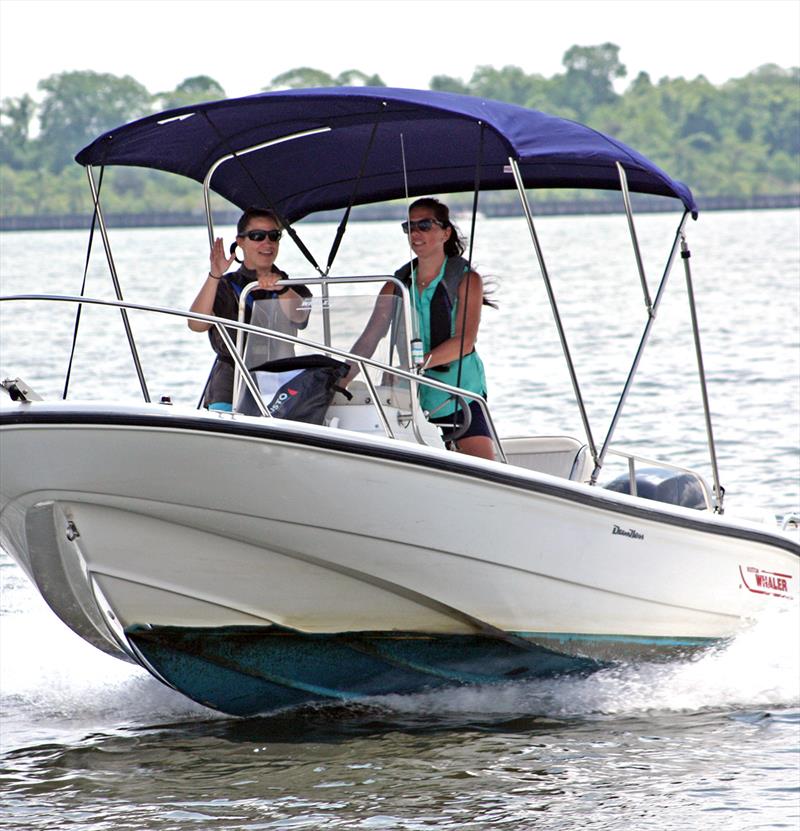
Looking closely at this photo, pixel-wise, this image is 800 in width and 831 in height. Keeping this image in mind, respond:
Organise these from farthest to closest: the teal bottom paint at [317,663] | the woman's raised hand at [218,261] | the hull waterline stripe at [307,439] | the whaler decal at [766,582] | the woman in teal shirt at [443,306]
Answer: the whaler decal at [766,582] < the woman in teal shirt at [443,306] < the woman's raised hand at [218,261] < the teal bottom paint at [317,663] < the hull waterline stripe at [307,439]

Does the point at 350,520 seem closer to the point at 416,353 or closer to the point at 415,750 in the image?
the point at 416,353

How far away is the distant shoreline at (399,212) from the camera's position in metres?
115

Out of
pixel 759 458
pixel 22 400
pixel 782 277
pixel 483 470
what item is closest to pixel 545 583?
pixel 483 470

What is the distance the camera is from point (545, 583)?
6391mm

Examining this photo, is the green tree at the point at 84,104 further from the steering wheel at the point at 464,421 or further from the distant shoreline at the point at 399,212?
the steering wheel at the point at 464,421

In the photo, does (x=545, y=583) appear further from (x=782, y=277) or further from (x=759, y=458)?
(x=782, y=277)

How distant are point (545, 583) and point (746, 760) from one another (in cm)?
118

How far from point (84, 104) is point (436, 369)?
144 metres

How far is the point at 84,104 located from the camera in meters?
144

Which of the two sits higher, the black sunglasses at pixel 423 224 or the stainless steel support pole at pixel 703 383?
the black sunglasses at pixel 423 224

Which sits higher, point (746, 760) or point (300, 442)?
point (300, 442)

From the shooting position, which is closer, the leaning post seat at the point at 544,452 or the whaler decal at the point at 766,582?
the whaler decal at the point at 766,582

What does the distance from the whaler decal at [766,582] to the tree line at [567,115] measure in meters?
108

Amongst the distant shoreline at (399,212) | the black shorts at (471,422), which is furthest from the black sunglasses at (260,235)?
the distant shoreline at (399,212)
